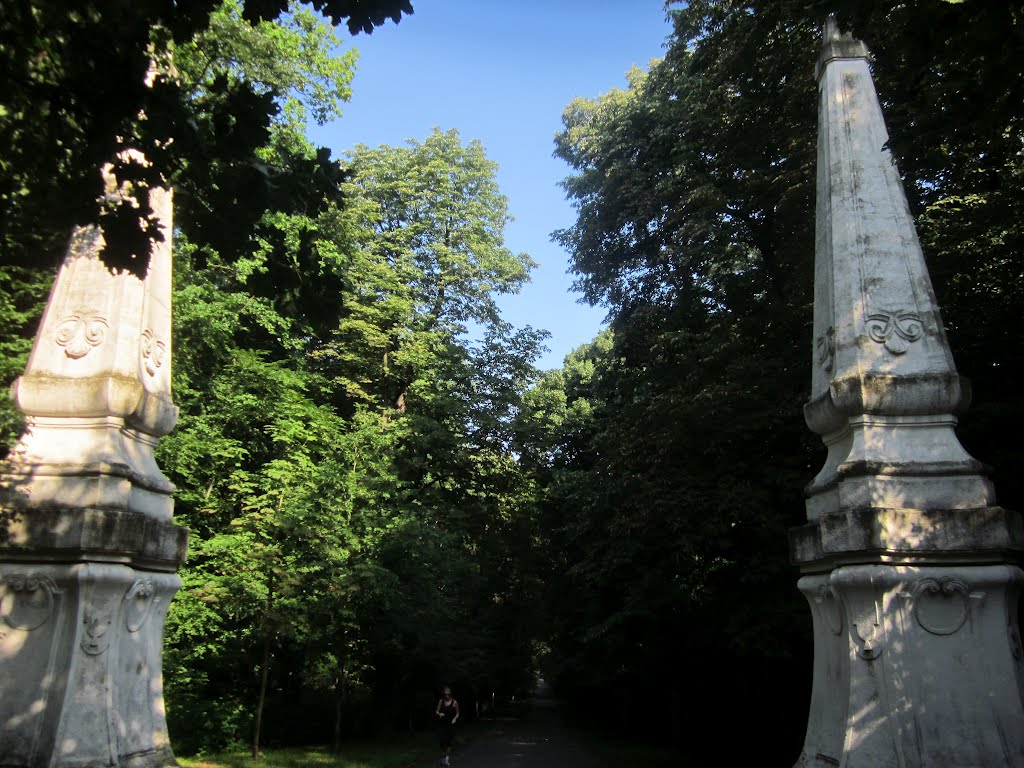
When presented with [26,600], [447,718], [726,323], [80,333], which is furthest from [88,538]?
[726,323]

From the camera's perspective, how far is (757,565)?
11.6m

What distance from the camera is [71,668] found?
4891 mm

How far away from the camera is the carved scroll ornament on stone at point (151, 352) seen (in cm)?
591

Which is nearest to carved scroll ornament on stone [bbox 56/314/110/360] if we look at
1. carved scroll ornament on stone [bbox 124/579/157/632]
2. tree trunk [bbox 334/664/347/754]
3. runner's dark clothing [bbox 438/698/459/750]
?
carved scroll ornament on stone [bbox 124/579/157/632]

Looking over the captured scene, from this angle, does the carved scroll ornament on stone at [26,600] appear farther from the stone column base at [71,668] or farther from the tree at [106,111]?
the tree at [106,111]

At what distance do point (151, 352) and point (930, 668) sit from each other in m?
6.07

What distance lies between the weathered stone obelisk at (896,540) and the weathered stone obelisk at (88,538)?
16.0 feet

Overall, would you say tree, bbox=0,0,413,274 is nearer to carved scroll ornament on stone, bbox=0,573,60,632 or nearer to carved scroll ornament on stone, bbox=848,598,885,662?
carved scroll ornament on stone, bbox=0,573,60,632

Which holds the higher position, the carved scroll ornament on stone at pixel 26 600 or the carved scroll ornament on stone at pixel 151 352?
the carved scroll ornament on stone at pixel 151 352

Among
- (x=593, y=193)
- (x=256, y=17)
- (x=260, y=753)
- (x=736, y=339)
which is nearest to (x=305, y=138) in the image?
(x=593, y=193)

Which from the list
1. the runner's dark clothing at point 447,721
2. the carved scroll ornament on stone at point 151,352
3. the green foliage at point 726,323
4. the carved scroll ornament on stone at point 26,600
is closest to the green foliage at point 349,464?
the carved scroll ornament on stone at point 151,352

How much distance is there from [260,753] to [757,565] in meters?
9.71

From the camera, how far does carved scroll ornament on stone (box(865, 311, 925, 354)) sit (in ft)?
18.8

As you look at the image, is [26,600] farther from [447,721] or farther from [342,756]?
[342,756]
